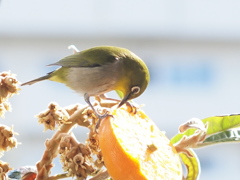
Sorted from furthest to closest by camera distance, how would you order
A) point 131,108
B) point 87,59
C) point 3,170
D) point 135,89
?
1. point 87,59
2. point 135,89
3. point 131,108
4. point 3,170

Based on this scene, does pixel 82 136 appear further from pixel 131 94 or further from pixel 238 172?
pixel 131 94

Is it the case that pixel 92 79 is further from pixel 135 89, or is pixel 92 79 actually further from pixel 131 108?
pixel 131 108

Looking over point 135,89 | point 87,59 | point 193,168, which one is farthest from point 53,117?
point 87,59

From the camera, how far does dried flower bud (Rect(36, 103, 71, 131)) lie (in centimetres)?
109

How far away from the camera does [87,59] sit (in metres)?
1.71

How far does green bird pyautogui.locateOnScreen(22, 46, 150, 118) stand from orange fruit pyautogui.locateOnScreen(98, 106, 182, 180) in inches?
18.6

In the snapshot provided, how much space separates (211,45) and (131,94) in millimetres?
6179

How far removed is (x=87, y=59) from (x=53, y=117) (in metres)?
0.64

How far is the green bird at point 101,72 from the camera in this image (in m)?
1.65

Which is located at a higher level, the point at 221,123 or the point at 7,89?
the point at 7,89

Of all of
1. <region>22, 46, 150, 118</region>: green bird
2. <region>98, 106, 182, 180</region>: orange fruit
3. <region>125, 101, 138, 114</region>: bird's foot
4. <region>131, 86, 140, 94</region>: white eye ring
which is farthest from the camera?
<region>22, 46, 150, 118</region>: green bird

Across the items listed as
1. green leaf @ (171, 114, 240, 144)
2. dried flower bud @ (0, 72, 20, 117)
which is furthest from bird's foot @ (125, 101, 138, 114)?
dried flower bud @ (0, 72, 20, 117)

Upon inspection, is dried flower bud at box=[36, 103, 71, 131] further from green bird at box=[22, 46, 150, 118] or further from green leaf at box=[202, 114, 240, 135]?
green bird at box=[22, 46, 150, 118]

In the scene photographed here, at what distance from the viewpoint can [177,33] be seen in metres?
7.62
